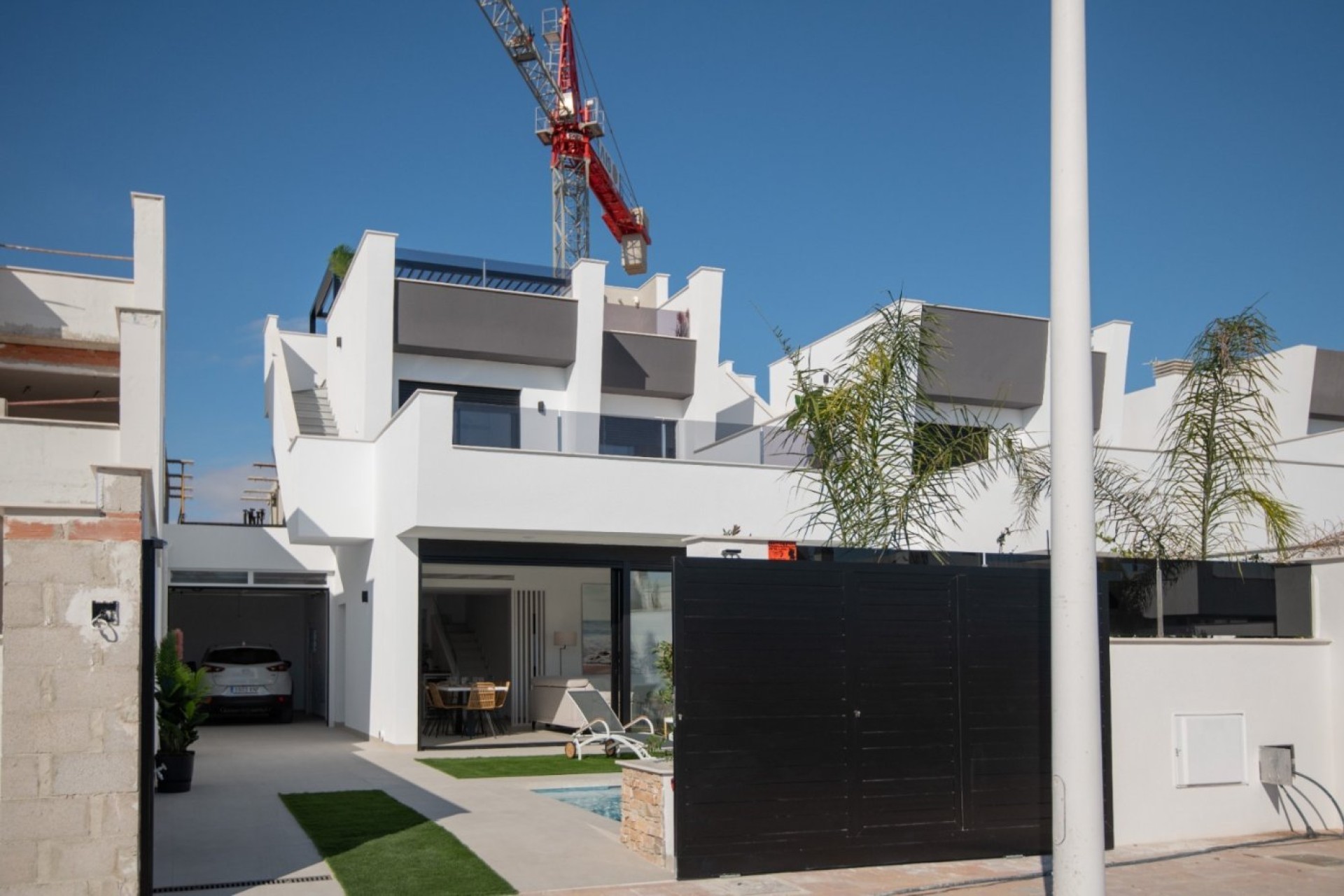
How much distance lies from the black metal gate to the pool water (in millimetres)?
3153

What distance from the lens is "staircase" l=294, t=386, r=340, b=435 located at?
22.0 m

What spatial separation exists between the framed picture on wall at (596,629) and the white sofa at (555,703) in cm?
110

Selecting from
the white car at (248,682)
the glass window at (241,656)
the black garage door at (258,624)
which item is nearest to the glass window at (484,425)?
the white car at (248,682)

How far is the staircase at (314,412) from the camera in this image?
22006mm

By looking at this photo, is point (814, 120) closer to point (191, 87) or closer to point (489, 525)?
point (489, 525)

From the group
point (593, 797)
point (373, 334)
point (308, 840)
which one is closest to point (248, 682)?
point (373, 334)

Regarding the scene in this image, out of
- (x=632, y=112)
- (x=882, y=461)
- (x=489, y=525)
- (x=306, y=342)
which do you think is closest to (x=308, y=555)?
(x=306, y=342)

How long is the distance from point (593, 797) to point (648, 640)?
5.71m

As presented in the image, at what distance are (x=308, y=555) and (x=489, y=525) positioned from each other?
677 cm

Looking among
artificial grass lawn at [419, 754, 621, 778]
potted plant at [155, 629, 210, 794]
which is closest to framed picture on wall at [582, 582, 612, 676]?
artificial grass lawn at [419, 754, 621, 778]

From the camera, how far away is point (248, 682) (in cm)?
2095

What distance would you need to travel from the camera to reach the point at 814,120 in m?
15.5

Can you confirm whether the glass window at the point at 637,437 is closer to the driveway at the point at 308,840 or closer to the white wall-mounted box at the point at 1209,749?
the driveway at the point at 308,840

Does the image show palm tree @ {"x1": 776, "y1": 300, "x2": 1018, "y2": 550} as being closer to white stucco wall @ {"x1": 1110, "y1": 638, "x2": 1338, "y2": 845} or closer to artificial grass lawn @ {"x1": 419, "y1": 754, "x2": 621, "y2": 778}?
white stucco wall @ {"x1": 1110, "y1": 638, "x2": 1338, "y2": 845}
